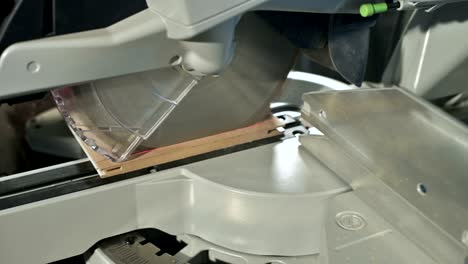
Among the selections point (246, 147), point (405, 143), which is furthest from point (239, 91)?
point (405, 143)

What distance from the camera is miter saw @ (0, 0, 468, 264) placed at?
0.93 metres

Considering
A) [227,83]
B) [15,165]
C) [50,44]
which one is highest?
[50,44]

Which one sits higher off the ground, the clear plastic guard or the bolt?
the clear plastic guard

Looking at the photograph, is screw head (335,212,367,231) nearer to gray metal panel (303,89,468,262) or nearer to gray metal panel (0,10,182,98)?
gray metal panel (303,89,468,262)

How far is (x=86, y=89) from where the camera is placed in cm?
104

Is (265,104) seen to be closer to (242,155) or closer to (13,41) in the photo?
(242,155)

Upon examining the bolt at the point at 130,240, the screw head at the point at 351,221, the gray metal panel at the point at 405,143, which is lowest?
the bolt at the point at 130,240

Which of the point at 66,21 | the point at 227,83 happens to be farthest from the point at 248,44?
the point at 66,21

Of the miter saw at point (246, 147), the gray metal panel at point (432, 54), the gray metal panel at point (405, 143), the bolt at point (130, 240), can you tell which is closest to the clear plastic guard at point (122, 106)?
the miter saw at point (246, 147)

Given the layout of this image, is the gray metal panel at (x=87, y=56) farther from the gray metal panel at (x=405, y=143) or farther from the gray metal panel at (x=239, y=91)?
the gray metal panel at (x=405, y=143)

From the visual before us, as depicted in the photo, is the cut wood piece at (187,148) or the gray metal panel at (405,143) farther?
the cut wood piece at (187,148)

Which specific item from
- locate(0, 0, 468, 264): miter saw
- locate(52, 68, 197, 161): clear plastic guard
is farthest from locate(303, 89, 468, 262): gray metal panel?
locate(52, 68, 197, 161): clear plastic guard

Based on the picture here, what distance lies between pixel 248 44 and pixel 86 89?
27 cm

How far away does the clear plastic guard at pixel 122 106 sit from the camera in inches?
40.9
